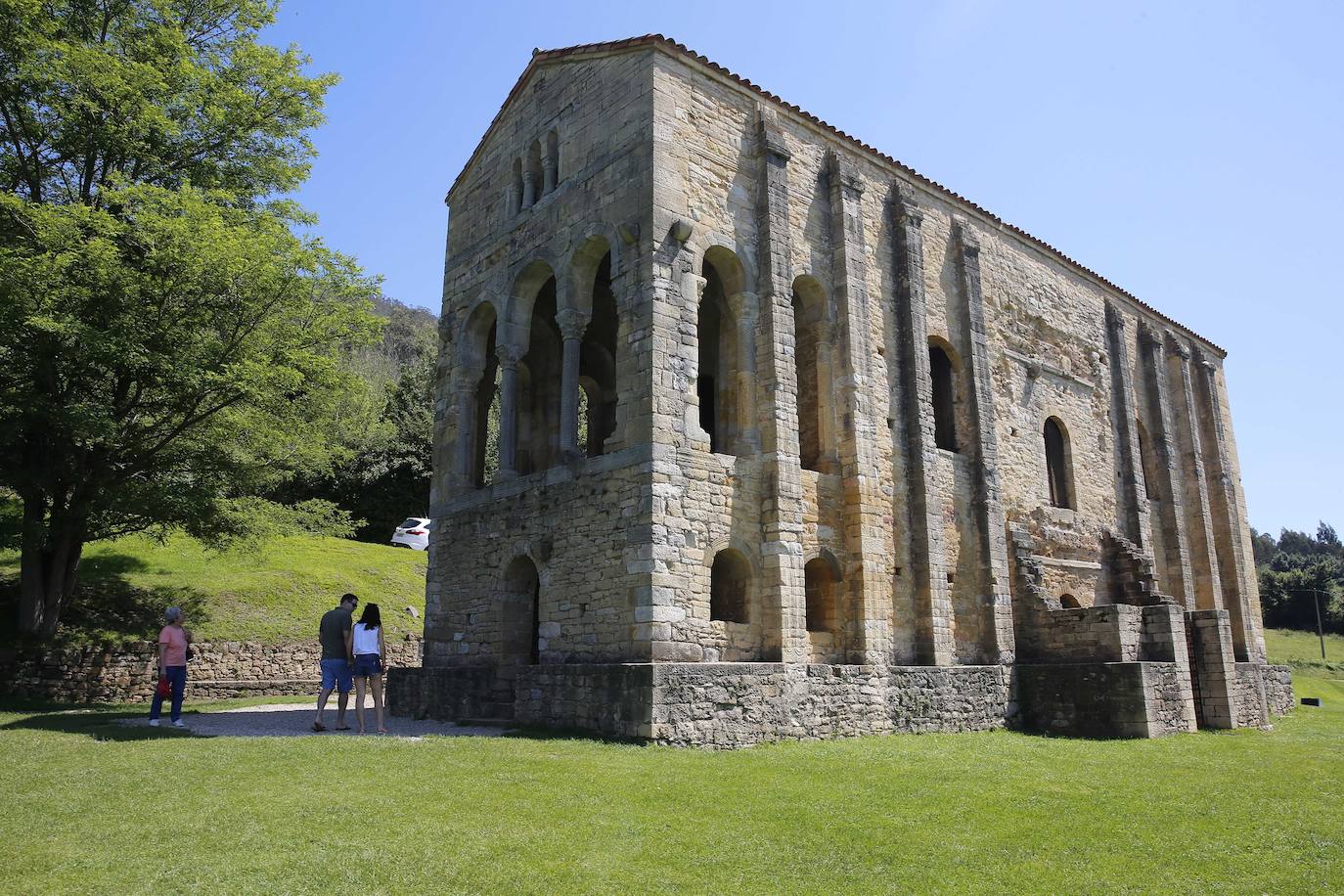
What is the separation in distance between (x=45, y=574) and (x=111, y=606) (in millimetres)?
2813

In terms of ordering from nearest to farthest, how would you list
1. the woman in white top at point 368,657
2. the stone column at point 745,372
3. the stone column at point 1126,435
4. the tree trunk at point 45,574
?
the woman in white top at point 368,657
the stone column at point 745,372
the tree trunk at point 45,574
the stone column at point 1126,435

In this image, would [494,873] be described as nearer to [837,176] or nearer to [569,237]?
[569,237]

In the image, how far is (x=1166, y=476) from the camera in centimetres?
2375

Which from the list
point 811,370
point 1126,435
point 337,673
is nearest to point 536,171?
point 811,370

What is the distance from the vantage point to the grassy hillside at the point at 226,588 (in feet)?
62.3

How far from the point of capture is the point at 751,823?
7148 millimetres

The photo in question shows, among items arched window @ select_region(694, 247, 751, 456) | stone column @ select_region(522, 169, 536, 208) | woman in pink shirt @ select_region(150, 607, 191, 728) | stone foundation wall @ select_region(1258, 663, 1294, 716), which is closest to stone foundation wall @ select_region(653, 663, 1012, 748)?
arched window @ select_region(694, 247, 751, 456)

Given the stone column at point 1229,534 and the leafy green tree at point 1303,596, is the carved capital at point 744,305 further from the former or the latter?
the leafy green tree at point 1303,596

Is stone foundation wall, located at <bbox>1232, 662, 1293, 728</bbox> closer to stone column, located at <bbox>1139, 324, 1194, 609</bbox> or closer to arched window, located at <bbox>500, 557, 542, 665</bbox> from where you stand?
stone column, located at <bbox>1139, 324, 1194, 609</bbox>

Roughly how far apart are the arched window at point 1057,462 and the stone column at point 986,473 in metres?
3.01

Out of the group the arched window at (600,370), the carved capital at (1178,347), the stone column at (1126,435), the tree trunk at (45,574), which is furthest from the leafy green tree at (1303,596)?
the tree trunk at (45,574)

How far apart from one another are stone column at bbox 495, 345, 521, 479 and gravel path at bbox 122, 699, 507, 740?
4.38 meters

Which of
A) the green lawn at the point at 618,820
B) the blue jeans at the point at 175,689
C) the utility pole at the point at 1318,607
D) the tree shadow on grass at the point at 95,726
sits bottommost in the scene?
the green lawn at the point at 618,820

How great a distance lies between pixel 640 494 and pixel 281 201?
12.6 meters
